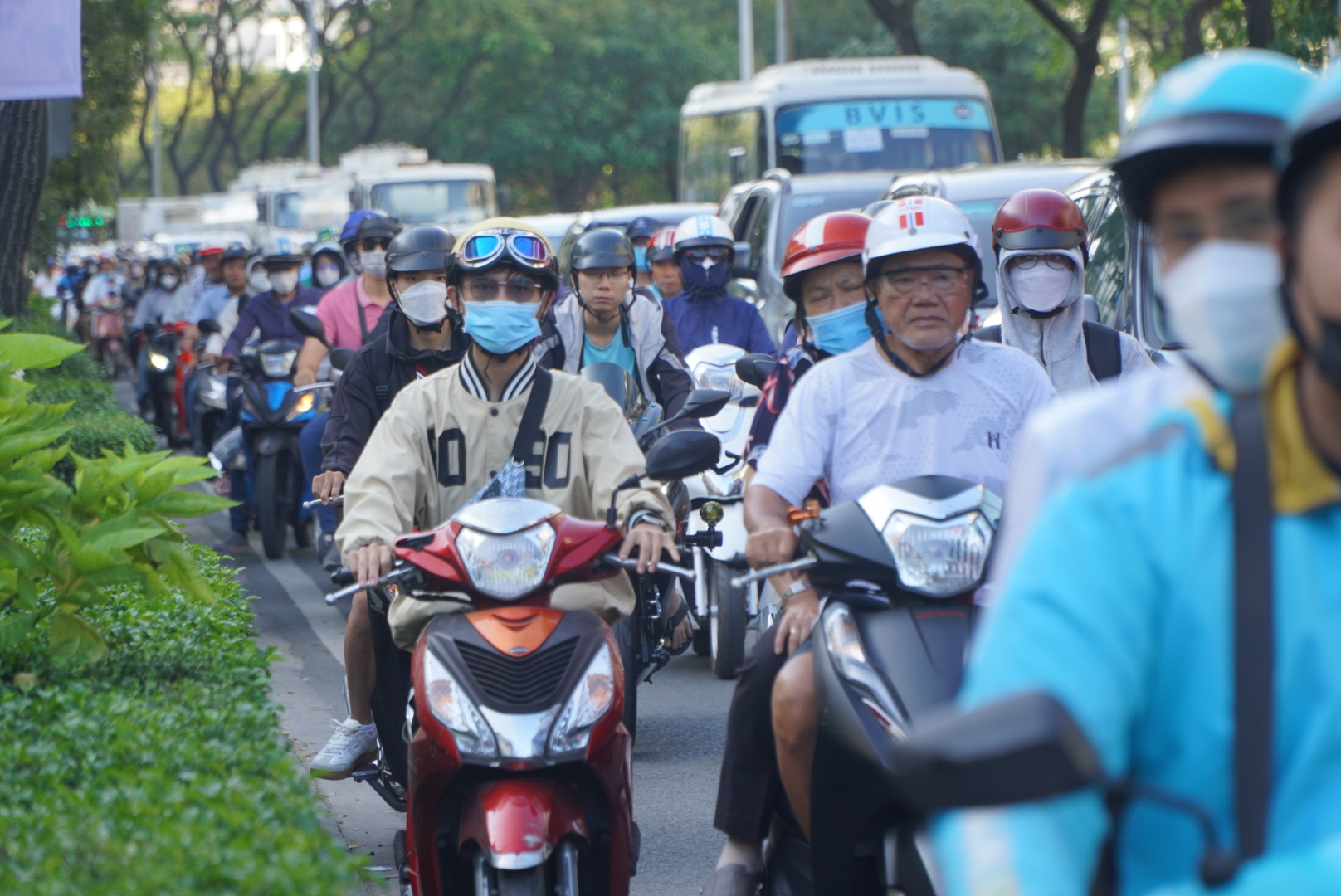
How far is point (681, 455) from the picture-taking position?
3836 millimetres

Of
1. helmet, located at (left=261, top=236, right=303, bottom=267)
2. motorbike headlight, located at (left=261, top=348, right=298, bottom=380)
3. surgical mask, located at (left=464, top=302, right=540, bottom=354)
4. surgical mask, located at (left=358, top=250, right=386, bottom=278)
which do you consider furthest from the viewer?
helmet, located at (left=261, top=236, right=303, bottom=267)

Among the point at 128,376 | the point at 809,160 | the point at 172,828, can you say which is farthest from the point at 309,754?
the point at 128,376

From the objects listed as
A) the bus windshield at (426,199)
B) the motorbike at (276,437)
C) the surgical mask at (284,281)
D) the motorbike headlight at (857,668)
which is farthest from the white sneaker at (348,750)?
the bus windshield at (426,199)

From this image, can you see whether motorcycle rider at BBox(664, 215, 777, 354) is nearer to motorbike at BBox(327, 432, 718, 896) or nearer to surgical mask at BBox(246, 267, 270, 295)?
motorbike at BBox(327, 432, 718, 896)

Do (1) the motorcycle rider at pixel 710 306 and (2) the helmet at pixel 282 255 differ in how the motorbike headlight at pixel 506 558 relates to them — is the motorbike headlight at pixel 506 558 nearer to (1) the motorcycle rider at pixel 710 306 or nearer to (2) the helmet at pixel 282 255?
(1) the motorcycle rider at pixel 710 306

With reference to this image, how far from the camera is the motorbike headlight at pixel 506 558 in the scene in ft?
12.4

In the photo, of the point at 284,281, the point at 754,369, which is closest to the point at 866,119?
the point at 284,281

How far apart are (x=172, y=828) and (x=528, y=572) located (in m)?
0.98

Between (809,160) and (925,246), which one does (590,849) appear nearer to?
(925,246)

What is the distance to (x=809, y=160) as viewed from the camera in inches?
714

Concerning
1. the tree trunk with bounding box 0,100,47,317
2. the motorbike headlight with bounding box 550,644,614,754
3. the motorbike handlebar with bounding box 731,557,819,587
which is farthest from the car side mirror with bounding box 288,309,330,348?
the motorbike handlebar with bounding box 731,557,819,587

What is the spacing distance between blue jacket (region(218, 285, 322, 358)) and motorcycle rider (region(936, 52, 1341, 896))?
1072cm

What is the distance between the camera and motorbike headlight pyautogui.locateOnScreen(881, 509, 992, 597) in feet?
10.6

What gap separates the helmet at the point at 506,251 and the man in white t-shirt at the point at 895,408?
3.18 ft
